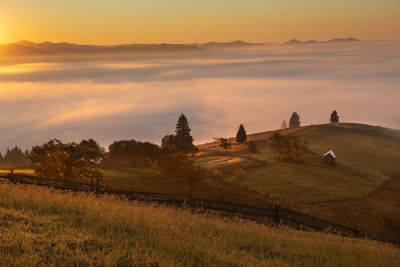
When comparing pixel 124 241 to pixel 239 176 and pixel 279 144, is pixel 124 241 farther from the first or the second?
pixel 279 144

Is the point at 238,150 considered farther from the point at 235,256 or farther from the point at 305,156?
the point at 235,256

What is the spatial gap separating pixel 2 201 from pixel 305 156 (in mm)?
100741

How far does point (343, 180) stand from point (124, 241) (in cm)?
8338

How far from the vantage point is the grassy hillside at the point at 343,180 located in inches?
2333

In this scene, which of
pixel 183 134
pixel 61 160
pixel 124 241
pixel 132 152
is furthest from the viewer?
pixel 183 134

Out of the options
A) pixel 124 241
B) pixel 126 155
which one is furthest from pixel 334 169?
pixel 124 241

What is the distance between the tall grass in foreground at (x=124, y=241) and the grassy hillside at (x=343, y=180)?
46.4 m

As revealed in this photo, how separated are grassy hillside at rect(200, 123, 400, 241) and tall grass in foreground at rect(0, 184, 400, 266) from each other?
4637 centimetres

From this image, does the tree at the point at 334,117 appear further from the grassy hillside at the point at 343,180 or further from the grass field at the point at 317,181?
the grassy hillside at the point at 343,180

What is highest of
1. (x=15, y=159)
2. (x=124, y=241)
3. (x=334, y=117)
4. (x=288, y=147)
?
(x=334, y=117)

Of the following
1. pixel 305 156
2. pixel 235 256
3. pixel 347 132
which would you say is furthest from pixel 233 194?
pixel 347 132

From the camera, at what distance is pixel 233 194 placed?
5259 cm

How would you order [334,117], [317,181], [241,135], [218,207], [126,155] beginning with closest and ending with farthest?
[218,207], [317,181], [126,155], [241,135], [334,117]

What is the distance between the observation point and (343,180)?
8425cm
